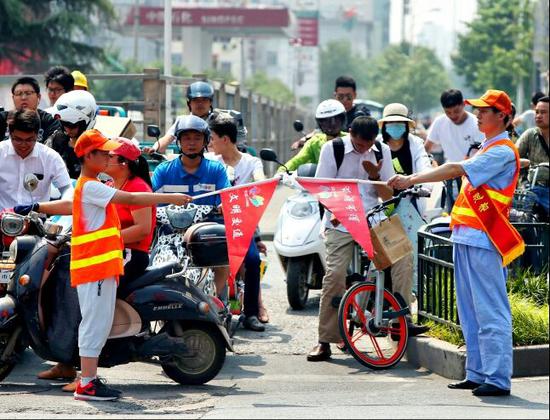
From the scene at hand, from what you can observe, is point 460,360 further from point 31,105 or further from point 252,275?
point 31,105

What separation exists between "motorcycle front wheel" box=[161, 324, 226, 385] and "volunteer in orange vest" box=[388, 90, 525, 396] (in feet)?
5.26

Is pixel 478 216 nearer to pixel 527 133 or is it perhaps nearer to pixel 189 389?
pixel 189 389

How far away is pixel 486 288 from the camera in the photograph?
28.9ft

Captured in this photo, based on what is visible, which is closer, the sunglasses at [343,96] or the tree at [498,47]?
the sunglasses at [343,96]

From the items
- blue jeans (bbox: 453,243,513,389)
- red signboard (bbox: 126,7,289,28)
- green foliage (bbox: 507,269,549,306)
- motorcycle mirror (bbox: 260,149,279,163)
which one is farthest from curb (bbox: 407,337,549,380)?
red signboard (bbox: 126,7,289,28)

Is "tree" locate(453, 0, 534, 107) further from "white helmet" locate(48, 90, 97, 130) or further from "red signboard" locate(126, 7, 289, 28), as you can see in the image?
"white helmet" locate(48, 90, 97, 130)

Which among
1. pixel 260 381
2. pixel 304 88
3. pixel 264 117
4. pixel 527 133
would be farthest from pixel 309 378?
pixel 304 88

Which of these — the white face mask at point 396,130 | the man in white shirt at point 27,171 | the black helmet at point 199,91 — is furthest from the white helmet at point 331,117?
the man in white shirt at point 27,171

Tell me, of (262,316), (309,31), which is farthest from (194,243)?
(309,31)

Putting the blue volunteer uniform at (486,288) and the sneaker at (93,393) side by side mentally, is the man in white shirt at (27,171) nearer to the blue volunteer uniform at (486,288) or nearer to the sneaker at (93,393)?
the sneaker at (93,393)

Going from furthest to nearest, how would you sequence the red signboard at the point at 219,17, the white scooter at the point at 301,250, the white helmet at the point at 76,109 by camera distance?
the red signboard at the point at 219,17
the white scooter at the point at 301,250
the white helmet at the point at 76,109

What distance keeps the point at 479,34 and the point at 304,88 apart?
10244 centimetres

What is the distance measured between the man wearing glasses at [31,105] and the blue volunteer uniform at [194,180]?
51.1 inches

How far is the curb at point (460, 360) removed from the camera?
30.9ft
